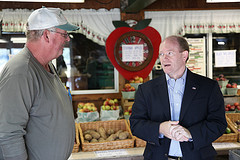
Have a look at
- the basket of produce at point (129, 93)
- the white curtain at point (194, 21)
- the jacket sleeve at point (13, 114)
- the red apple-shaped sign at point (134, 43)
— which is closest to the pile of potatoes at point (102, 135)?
the basket of produce at point (129, 93)

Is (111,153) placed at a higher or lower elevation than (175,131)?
lower

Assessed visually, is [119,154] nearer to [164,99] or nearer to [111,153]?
[111,153]

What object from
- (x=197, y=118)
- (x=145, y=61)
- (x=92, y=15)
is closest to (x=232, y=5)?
(x=145, y=61)

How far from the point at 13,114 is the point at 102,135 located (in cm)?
191

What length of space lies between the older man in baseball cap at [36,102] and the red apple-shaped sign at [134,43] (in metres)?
2.79

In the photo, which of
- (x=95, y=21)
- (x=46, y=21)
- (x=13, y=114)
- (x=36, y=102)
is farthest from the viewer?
(x=95, y=21)

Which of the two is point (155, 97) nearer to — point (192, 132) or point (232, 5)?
point (192, 132)

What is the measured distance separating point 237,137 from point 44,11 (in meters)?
2.62

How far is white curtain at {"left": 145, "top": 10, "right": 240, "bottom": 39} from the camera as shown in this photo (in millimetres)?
4621

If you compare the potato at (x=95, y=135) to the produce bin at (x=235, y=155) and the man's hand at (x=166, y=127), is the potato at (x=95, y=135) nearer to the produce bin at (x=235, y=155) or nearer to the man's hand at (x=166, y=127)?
the man's hand at (x=166, y=127)

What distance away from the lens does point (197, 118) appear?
191cm

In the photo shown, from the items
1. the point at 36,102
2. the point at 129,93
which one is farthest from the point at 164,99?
the point at 129,93

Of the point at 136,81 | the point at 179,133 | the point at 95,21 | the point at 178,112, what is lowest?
the point at 179,133

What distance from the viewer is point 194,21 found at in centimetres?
468
